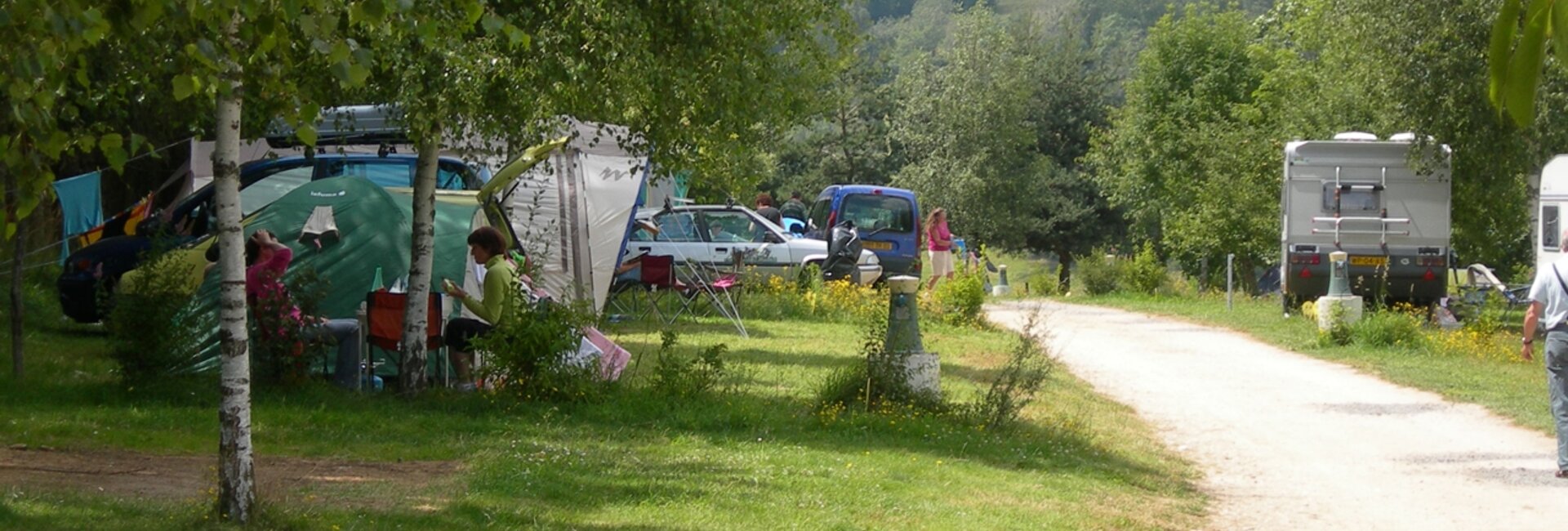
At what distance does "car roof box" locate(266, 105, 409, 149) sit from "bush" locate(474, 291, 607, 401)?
1.51 metres

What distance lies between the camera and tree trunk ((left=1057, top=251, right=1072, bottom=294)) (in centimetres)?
3472

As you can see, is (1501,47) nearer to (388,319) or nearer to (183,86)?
(183,86)

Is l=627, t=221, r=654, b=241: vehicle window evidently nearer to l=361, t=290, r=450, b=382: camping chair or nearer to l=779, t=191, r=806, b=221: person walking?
l=779, t=191, r=806, b=221: person walking

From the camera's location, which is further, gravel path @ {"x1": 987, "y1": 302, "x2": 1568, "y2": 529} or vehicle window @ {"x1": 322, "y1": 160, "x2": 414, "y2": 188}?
vehicle window @ {"x1": 322, "y1": 160, "x2": 414, "y2": 188}

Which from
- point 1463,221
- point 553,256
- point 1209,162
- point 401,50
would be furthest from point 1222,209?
point 401,50

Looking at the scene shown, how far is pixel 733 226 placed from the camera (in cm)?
2261

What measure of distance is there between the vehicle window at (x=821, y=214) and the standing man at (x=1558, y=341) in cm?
1735

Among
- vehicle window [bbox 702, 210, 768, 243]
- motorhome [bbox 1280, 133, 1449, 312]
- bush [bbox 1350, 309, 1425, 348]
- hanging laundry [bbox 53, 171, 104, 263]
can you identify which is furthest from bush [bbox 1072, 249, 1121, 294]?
hanging laundry [bbox 53, 171, 104, 263]

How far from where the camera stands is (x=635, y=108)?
11.0m

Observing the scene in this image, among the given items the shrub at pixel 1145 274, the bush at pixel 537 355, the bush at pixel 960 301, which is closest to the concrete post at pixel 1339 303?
the bush at pixel 960 301

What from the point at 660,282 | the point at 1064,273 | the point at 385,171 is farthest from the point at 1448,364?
the point at 1064,273

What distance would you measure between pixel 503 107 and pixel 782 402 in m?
2.74

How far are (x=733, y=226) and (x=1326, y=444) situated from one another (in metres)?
12.6

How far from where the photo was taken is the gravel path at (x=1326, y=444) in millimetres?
8469
